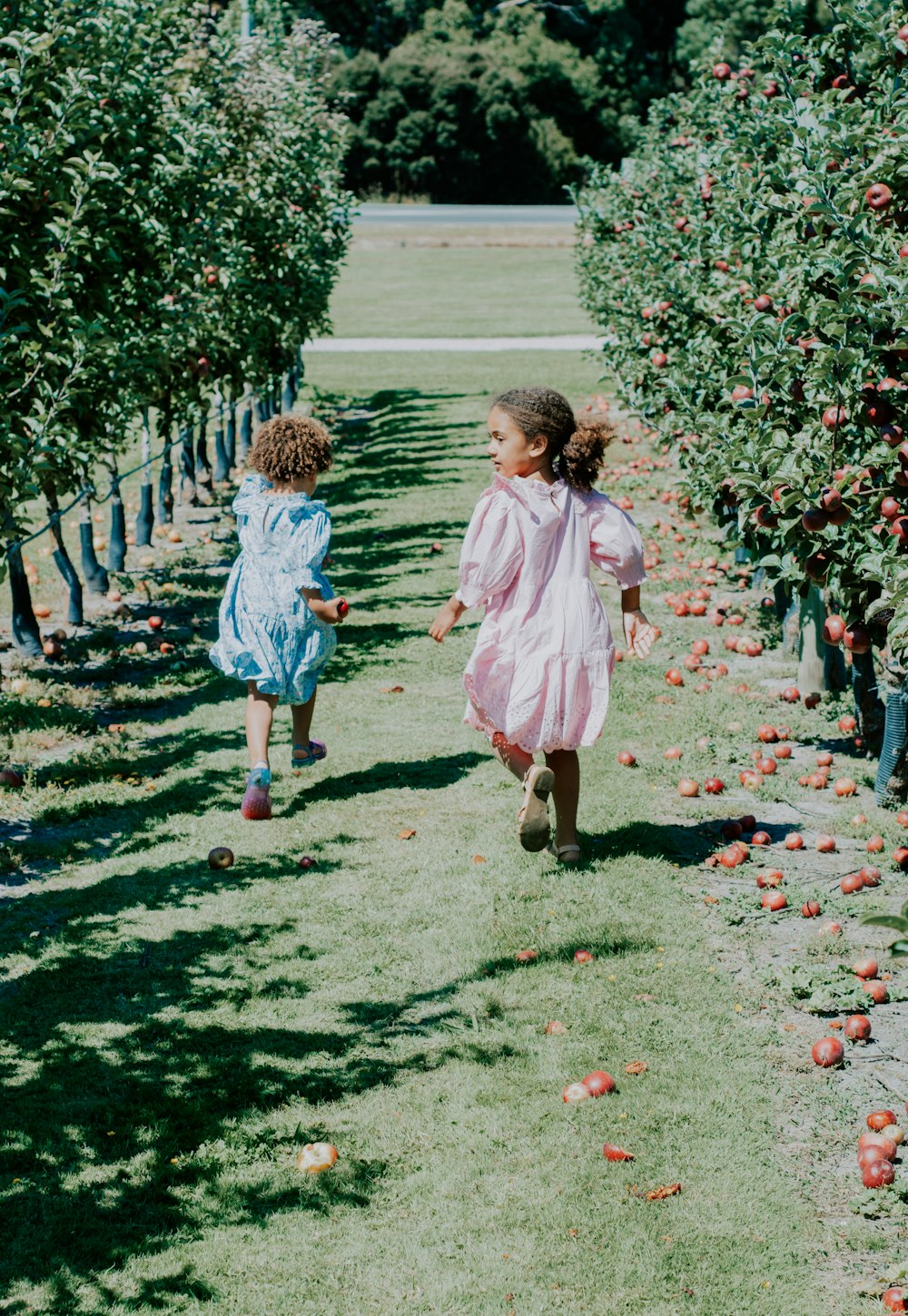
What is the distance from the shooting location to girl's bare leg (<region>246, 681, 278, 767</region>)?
5.99 meters

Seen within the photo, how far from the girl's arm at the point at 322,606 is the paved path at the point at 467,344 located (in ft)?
63.4

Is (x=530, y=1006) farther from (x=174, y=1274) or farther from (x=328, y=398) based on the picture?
(x=328, y=398)

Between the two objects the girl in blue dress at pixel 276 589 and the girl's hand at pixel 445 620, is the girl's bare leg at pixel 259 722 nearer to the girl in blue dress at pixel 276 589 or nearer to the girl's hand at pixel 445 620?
the girl in blue dress at pixel 276 589

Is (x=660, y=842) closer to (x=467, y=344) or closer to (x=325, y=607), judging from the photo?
(x=325, y=607)

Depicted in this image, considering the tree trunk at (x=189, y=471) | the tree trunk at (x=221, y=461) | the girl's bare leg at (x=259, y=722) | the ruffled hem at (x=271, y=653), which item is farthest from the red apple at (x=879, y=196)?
the tree trunk at (x=221, y=461)

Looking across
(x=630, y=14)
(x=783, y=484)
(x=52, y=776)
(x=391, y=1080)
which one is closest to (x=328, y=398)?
(x=52, y=776)

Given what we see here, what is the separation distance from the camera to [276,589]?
607 centimetres

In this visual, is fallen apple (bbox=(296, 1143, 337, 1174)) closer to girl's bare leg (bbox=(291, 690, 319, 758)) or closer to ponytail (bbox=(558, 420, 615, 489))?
ponytail (bbox=(558, 420, 615, 489))

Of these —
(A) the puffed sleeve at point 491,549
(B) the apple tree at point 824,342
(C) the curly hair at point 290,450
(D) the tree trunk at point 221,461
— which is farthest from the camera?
(D) the tree trunk at point 221,461

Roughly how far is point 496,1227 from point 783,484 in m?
3.02

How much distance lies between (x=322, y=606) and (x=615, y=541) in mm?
1422

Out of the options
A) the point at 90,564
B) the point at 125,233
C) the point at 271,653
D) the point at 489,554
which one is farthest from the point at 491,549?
the point at 90,564

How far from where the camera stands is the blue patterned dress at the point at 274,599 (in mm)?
5996

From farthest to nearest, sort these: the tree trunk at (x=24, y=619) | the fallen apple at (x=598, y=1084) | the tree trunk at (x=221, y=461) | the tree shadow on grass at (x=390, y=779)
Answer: the tree trunk at (x=221, y=461) < the tree trunk at (x=24, y=619) < the tree shadow on grass at (x=390, y=779) < the fallen apple at (x=598, y=1084)
